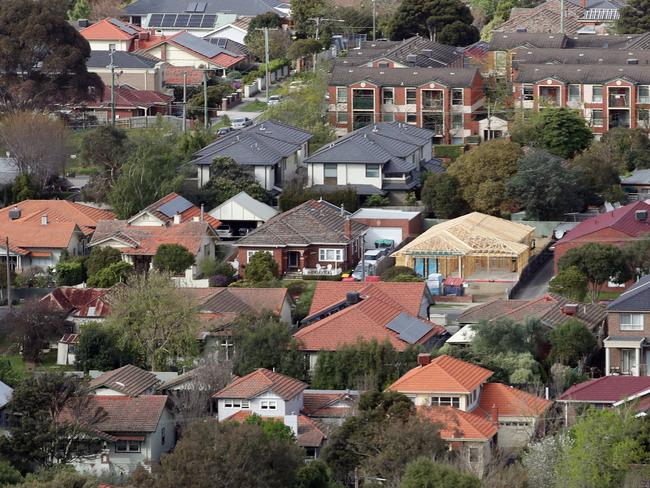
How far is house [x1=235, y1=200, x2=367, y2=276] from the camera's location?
192 ft

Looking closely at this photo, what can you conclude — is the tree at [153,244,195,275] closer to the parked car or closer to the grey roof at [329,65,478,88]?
the parked car

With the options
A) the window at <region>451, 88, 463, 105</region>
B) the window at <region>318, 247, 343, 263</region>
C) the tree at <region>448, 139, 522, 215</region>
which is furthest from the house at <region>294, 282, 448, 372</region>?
the window at <region>451, 88, 463, 105</region>

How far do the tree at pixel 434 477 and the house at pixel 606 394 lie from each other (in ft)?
22.5

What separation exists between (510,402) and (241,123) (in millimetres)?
33704

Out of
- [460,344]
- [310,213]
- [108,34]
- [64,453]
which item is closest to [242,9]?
[108,34]

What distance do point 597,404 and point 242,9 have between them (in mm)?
58834

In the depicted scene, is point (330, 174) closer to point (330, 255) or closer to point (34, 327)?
point (330, 255)

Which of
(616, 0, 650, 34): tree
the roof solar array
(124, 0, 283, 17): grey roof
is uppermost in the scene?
(616, 0, 650, 34): tree

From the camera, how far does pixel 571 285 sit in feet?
176

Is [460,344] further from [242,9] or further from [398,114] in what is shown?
[242,9]

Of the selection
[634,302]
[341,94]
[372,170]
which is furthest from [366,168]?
[634,302]

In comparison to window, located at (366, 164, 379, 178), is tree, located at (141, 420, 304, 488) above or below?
above

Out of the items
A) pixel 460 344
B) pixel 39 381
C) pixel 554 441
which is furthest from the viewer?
pixel 460 344

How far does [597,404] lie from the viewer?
4416 centimetres
